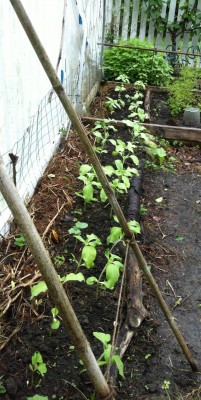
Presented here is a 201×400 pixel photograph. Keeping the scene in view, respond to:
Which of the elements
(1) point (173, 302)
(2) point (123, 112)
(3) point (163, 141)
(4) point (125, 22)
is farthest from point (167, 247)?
(4) point (125, 22)

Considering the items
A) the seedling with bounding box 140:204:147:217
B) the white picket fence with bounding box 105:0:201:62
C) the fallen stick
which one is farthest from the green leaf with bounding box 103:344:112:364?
the white picket fence with bounding box 105:0:201:62

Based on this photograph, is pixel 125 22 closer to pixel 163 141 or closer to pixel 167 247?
pixel 163 141

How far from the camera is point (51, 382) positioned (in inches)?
90.3

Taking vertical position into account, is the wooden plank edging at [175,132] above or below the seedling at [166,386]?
above

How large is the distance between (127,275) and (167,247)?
87 centimetres

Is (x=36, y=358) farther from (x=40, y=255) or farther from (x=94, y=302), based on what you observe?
(x=40, y=255)

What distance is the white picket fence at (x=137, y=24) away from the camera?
8.55m

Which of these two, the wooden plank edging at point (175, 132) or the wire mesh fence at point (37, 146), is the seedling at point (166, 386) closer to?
the wire mesh fence at point (37, 146)

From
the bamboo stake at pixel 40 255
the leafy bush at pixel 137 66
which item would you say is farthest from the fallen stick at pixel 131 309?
the leafy bush at pixel 137 66

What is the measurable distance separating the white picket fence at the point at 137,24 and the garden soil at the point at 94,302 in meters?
5.08

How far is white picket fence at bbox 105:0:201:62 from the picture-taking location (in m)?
8.55

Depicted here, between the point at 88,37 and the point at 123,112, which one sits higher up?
the point at 88,37

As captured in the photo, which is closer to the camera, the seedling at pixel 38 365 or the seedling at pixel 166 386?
the seedling at pixel 38 365

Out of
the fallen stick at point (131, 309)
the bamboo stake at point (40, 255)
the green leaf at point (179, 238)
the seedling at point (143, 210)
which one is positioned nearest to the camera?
the bamboo stake at point (40, 255)
